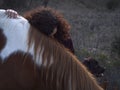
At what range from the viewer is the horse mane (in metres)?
1.95

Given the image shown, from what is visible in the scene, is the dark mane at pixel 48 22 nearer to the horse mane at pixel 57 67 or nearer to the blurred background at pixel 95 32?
the horse mane at pixel 57 67

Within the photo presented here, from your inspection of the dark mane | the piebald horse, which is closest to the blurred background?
the dark mane

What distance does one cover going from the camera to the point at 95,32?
17.7m

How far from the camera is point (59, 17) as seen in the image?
7.04 feet

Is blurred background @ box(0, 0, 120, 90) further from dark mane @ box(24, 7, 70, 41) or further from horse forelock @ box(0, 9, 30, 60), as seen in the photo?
horse forelock @ box(0, 9, 30, 60)

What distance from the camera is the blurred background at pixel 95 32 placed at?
9227 millimetres

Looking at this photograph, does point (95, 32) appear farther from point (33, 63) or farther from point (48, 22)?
point (33, 63)

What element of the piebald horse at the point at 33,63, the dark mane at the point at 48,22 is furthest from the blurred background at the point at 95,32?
the piebald horse at the point at 33,63

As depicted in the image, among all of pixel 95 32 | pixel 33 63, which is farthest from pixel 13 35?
pixel 95 32

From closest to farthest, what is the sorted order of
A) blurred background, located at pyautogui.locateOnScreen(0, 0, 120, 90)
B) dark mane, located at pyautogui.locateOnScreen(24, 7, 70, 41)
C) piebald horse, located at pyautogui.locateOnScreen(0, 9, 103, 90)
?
piebald horse, located at pyautogui.locateOnScreen(0, 9, 103, 90)
dark mane, located at pyautogui.locateOnScreen(24, 7, 70, 41)
blurred background, located at pyautogui.locateOnScreen(0, 0, 120, 90)

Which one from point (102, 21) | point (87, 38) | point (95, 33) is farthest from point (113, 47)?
point (102, 21)

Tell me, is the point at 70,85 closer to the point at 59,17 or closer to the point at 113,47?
the point at 59,17

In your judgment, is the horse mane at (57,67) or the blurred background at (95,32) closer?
the horse mane at (57,67)

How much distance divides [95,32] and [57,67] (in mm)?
15847
